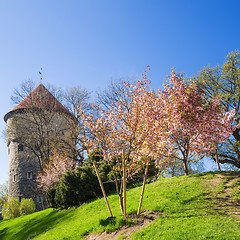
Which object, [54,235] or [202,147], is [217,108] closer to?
[202,147]

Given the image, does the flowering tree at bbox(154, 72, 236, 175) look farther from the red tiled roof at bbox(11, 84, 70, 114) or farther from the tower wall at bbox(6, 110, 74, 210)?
the tower wall at bbox(6, 110, 74, 210)

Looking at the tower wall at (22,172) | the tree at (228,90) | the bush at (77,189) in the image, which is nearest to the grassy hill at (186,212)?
the bush at (77,189)

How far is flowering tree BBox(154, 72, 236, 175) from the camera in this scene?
1144cm

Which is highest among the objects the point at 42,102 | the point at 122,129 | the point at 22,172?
the point at 42,102

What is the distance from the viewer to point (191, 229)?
6.46m

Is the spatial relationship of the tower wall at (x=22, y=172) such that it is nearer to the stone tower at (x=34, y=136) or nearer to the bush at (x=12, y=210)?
the stone tower at (x=34, y=136)

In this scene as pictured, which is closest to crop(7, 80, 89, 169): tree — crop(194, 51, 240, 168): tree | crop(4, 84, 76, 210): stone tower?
crop(4, 84, 76, 210): stone tower

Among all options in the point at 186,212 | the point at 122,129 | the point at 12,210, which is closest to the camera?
the point at 186,212

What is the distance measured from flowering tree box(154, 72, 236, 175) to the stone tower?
44.0ft

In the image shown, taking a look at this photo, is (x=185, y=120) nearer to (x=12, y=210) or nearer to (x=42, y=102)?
(x=42, y=102)

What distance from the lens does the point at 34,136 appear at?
25.6 m

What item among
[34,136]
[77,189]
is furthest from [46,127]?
[77,189]

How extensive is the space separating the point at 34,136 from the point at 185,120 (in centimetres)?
1833

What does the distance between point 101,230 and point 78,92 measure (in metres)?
20.8
